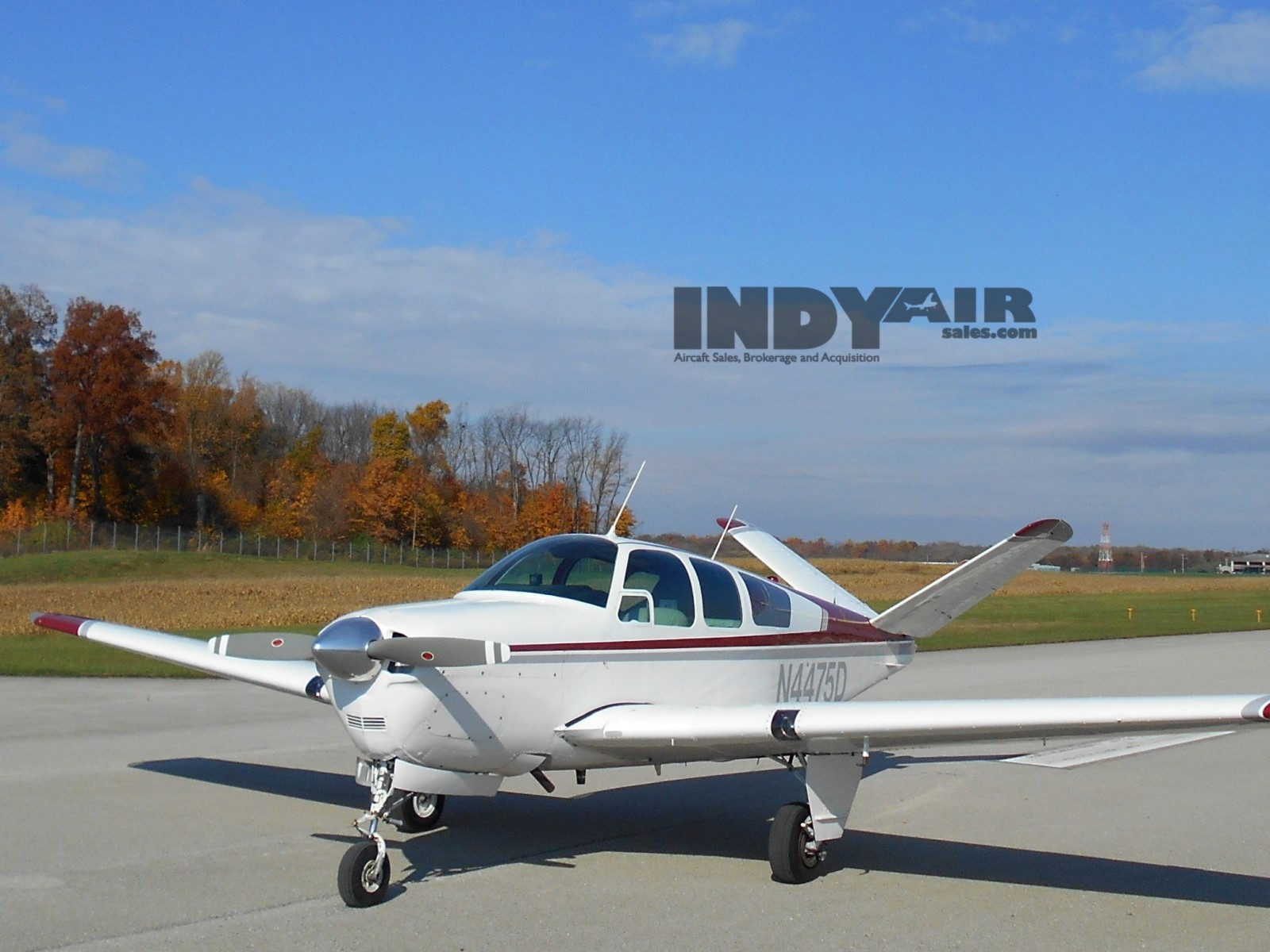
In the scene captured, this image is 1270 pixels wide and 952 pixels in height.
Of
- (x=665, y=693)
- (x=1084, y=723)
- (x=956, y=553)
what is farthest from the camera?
(x=956, y=553)

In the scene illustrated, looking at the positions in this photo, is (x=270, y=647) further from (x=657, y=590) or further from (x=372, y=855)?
(x=657, y=590)

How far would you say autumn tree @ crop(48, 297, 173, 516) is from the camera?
231ft

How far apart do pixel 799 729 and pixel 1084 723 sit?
5.06ft

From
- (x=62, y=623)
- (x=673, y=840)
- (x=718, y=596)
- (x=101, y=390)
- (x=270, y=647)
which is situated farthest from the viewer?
(x=101, y=390)

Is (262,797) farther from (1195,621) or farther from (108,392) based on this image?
(108,392)

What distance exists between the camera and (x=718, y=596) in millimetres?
8445

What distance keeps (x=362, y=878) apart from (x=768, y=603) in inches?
146

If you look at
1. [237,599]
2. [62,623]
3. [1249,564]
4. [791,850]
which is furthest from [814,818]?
[1249,564]

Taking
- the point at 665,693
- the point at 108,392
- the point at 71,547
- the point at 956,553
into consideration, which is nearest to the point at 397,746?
the point at 665,693

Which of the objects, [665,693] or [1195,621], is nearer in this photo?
[665,693]

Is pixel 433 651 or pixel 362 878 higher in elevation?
pixel 433 651

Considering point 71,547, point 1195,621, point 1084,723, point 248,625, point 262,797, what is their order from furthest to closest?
point 71,547 → point 1195,621 → point 248,625 → point 262,797 → point 1084,723

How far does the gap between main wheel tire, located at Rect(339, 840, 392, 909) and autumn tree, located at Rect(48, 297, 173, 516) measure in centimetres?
7050

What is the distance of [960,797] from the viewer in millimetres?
10203
